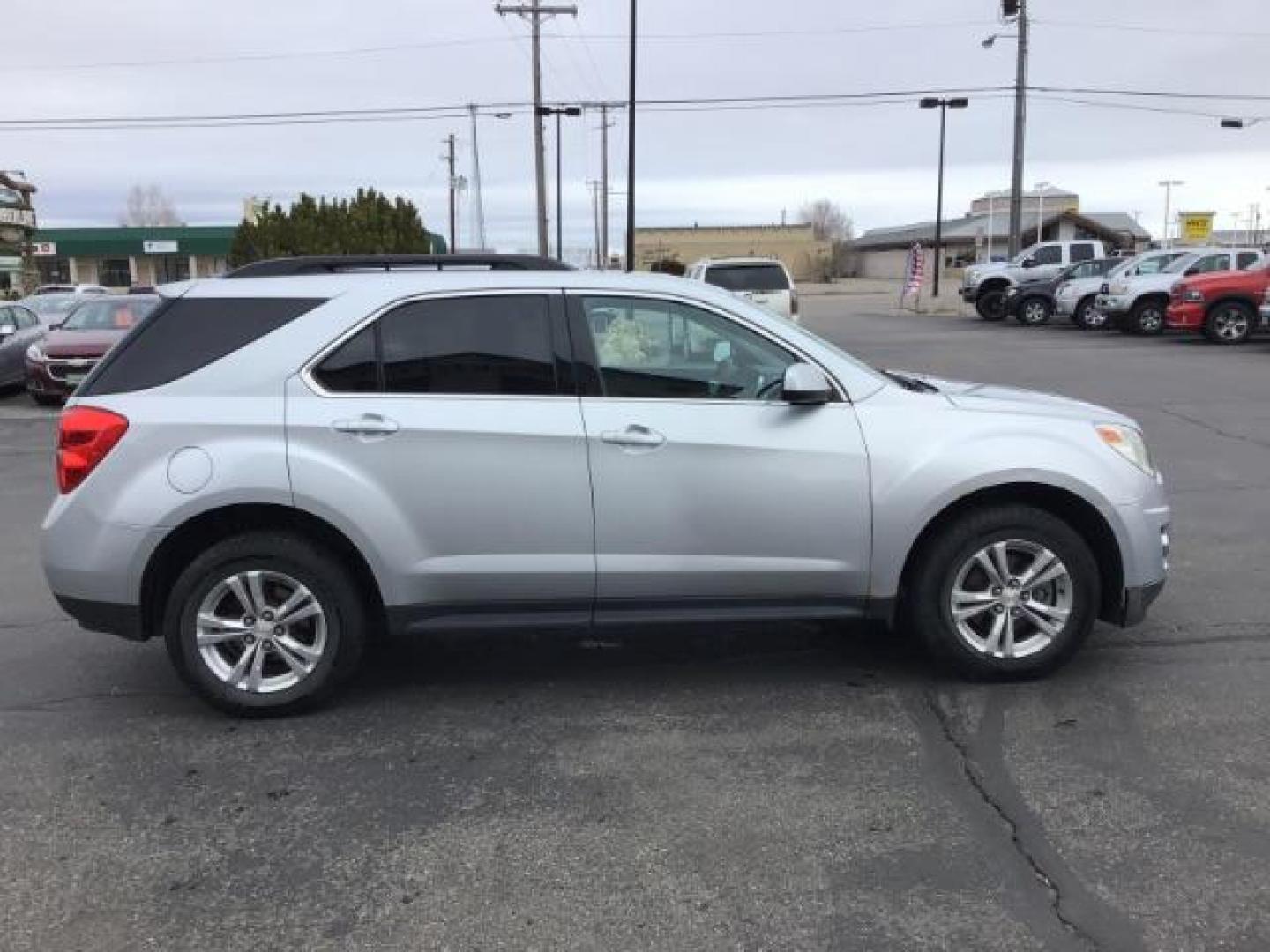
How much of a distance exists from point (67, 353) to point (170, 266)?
75.7 m

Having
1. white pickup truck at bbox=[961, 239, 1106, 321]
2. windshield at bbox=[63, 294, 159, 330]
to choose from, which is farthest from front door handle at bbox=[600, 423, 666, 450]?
white pickup truck at bbox=[961, 239, 1106, 321]

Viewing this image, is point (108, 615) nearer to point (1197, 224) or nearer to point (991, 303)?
point (991, 303)

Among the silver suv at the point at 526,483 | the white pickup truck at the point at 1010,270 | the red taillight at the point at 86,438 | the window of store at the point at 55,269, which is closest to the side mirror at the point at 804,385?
the silver suv at the point at 526,483

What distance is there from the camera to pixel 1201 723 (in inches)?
171

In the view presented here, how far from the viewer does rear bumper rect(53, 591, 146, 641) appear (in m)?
4.42

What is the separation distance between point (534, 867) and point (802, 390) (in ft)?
6.70

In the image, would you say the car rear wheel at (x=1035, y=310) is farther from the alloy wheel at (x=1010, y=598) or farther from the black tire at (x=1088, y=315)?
the alloy wheel at (x=1010, y=598)

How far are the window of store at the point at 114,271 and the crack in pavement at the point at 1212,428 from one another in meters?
85.3

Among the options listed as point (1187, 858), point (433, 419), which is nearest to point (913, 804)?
point (1187, 858)

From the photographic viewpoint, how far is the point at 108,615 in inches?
174

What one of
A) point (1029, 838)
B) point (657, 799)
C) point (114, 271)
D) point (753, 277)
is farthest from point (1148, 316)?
point (114, 271)

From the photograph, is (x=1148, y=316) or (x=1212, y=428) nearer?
(x=1212, y=428)

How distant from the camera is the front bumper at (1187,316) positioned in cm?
2191

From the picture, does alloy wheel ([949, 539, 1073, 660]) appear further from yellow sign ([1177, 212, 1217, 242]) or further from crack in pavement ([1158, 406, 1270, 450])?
yellow sign ([1177, 212, 1217, 242])
